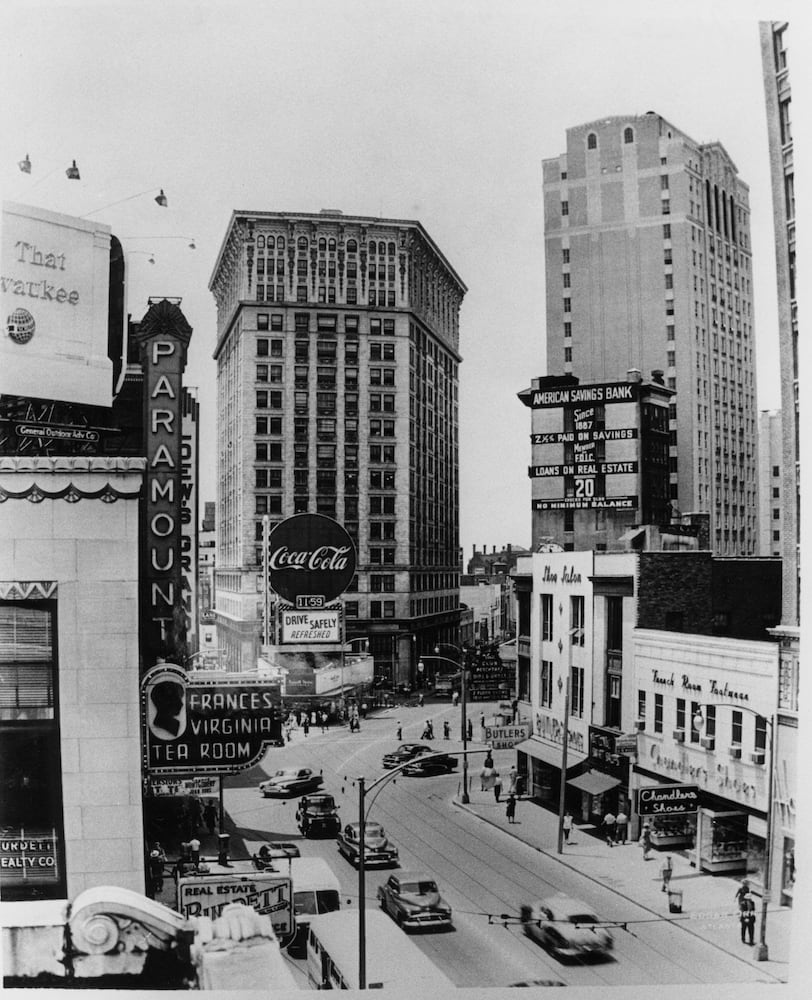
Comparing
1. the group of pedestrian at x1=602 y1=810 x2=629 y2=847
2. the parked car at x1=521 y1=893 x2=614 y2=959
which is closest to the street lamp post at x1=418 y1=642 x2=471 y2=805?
the parked car at x1=521 y1=893 x2=614 y2=959

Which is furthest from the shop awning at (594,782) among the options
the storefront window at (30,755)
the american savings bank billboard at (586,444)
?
the storefront window at (30,755)

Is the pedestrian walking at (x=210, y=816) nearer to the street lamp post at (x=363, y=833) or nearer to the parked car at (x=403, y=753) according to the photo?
the street lamp post at (x=363, y=833)

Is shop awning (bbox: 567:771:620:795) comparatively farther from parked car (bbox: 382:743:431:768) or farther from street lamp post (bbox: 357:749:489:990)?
parked car (bbox: 382:743:431:768)

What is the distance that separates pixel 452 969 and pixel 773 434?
7.85 metres

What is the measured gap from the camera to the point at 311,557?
39.8 ft

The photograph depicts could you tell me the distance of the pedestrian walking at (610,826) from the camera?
12.0 metres

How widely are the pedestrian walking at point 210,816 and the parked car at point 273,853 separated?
66 centimetres

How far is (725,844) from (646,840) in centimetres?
97

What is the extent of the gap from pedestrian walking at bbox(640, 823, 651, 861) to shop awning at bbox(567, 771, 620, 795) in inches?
25.4

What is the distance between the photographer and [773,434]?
12180 millimetres

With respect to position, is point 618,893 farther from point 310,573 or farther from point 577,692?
point 310,573

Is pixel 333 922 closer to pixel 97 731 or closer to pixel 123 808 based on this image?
pixel 123 808

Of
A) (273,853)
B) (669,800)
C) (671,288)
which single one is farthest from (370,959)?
(671,288)

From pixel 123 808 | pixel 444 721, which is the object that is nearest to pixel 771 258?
pixel 444 721
